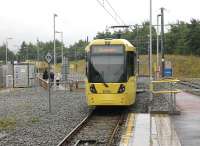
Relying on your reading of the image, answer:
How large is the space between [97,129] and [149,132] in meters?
2.95

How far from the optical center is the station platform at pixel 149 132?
13953 millimetres

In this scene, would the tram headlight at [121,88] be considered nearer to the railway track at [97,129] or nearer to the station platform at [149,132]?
the railway track at [97,129]

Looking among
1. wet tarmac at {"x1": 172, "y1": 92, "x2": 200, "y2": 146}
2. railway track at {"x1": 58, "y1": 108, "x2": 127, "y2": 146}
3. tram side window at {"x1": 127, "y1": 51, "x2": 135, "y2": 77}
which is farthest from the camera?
tram side window at {"x1": 127, "y1": 51, "x2": 135, "y2": 77}

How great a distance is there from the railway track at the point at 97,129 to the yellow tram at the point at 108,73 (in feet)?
2.47

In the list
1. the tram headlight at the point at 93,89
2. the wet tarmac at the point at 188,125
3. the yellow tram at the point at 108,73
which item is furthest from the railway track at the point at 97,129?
the wet tarmac at the point at 188,125

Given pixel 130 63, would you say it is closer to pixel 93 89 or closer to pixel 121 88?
pixel 121 88

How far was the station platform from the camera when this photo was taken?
13953mm

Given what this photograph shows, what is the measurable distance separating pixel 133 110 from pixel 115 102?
2597 mm

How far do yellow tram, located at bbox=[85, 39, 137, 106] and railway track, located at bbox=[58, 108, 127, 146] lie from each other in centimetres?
75

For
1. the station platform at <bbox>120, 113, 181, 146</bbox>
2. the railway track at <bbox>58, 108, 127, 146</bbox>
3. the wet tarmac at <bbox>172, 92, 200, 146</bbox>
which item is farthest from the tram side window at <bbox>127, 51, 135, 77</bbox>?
the station platform at <bbox>120, 113, 181, 146</bbox>

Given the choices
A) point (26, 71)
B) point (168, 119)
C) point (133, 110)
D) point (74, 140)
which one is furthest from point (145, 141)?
point (26, 71)

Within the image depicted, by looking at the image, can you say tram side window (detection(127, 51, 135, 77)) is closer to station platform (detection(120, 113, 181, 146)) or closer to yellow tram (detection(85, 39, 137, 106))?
yellow tram (detection(85, 39, 137, 106))

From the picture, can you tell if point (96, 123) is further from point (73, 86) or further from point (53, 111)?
point (73, 86)

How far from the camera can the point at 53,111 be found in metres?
25.7
